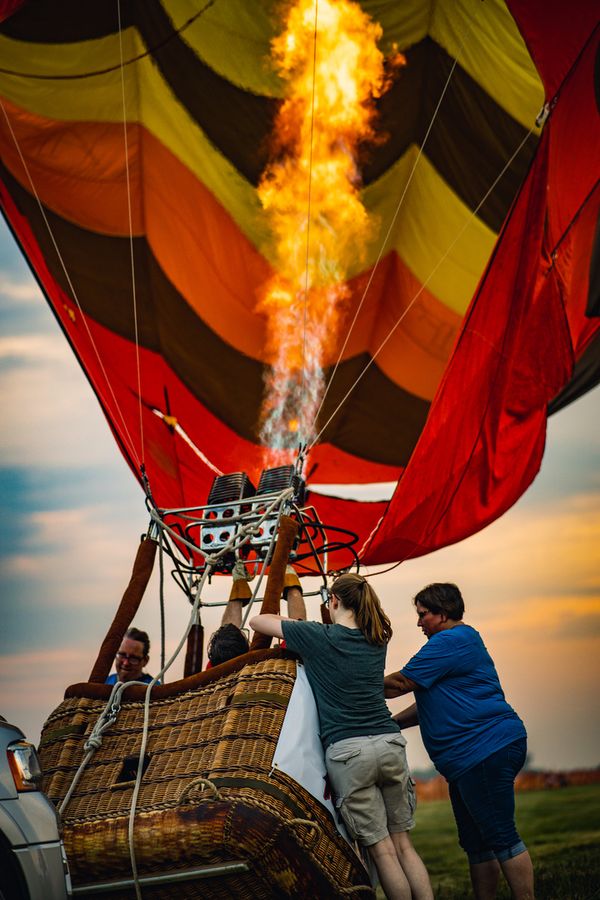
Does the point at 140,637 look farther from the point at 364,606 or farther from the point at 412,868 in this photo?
the point at 412,868

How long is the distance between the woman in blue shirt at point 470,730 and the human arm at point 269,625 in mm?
467

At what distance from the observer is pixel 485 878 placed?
3.09m

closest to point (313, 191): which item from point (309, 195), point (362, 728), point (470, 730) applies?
point (309, 195)

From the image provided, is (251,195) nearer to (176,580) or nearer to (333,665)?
(176,580)

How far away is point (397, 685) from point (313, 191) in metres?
3.06

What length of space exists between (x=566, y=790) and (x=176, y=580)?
432cm

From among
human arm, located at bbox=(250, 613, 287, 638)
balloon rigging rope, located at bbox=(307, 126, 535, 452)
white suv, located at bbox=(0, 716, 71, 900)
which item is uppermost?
balloon rigging rope, located at bbox=(307, 126, 535, 452)

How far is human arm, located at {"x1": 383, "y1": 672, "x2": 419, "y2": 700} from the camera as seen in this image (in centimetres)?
305

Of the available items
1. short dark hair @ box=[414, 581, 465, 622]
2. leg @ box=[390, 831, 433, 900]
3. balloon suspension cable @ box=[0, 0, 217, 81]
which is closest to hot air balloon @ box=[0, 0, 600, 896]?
balloon suspension cable @ box=[0, 0, 217, 81]

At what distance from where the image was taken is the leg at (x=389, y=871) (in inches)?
103

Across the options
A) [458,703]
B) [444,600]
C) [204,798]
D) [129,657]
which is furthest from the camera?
[129,657]

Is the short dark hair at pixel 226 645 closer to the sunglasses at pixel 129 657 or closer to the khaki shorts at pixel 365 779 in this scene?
the khaki shorts at pixel 365 779

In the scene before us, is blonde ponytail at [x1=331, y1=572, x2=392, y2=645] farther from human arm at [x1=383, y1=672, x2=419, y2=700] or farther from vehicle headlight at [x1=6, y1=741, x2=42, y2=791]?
vehicle headlight at [x1=6, y1=741, x2=42, y2=791]

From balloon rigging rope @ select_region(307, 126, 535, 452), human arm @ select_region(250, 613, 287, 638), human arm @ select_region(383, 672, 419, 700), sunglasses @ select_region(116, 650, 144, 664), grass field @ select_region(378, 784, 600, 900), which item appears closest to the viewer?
human arm @ select_region(250, 613, 287, 638)
